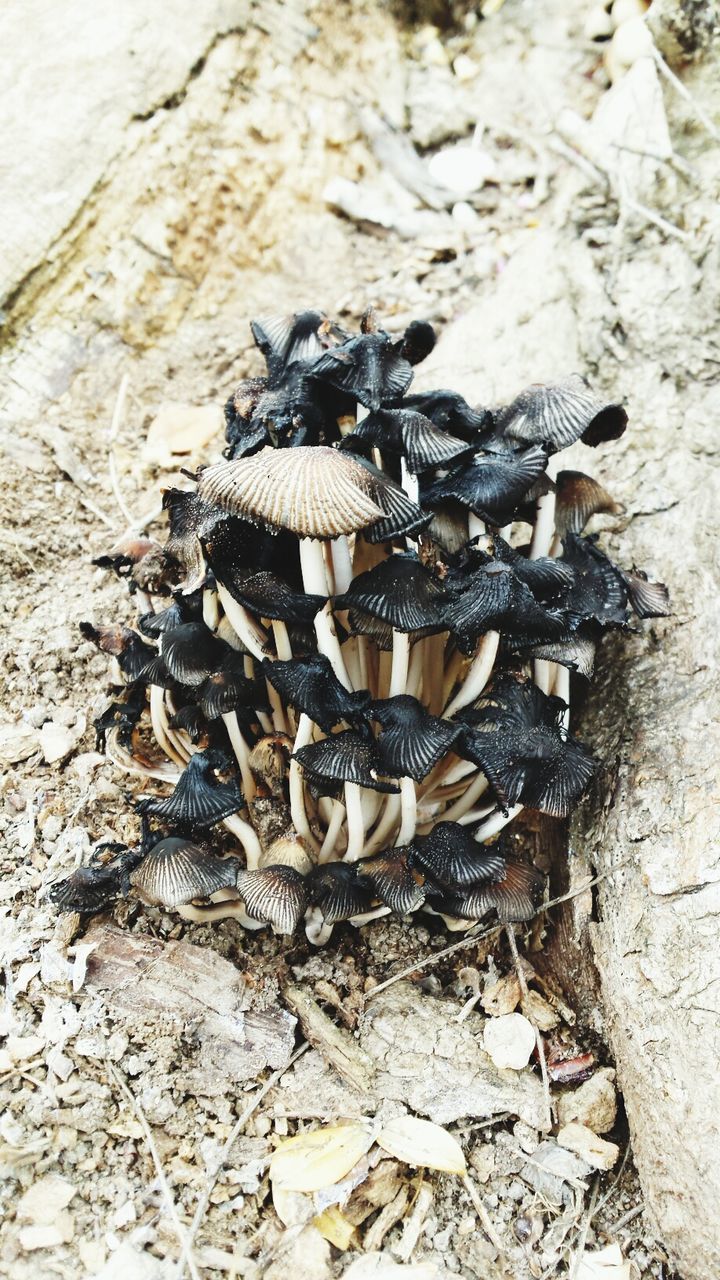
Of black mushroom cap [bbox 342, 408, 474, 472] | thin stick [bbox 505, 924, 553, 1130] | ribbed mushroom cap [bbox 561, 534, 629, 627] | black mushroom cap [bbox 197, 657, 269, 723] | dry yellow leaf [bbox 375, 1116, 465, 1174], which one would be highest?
black mushroom cap [bbox 342, 408, 474, 472]

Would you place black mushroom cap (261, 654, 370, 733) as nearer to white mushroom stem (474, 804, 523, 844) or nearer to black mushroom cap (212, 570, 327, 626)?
black mushroom cap (212, 570, 327, 626)

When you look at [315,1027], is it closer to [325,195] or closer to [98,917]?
[98,917]

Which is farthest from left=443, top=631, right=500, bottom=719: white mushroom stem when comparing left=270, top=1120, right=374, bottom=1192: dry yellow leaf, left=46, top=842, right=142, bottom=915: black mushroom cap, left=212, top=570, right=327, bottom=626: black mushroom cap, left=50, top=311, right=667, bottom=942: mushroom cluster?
left=270, top=1120, right=374, bottom=1192: dry yellow leaf

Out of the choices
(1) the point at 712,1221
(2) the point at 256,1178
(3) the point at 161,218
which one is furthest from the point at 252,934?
(3) the point at 161,218

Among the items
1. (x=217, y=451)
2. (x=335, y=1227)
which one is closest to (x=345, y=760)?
(x=335, y=1227)

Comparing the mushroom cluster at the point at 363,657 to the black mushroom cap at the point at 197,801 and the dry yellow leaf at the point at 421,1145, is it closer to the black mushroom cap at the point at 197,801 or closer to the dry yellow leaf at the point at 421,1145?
the black mushroom cap at the point at 197,801

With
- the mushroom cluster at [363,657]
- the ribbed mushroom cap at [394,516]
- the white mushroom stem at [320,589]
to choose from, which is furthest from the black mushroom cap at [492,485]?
the white mushroom stem at [320,589]
